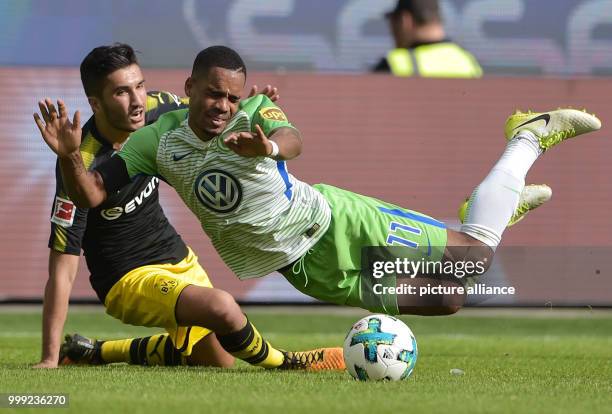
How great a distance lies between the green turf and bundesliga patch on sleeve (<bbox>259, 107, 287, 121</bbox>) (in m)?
1.36

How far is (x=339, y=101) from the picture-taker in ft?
44.5

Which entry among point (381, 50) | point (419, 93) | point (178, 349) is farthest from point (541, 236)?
point (178, 349)

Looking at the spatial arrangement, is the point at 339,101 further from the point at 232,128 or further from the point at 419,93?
the point at 232,128

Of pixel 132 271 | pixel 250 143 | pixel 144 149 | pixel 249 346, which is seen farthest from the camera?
pixel 132 271

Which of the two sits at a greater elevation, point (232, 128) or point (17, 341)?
point (232, 128)

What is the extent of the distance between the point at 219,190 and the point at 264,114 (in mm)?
467

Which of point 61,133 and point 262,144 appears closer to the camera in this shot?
point 262,144

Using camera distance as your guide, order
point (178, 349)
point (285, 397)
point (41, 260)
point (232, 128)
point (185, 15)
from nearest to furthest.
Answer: point (285, 397)
point (232, 128)
point (178, 349)
point (41, 260)
point (185, 15)

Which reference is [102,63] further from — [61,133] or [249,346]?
[249,346]

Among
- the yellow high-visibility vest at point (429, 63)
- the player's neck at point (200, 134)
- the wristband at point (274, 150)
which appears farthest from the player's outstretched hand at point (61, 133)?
the yellow high-visibility vest at point (429, 63)

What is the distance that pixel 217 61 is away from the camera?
594cm

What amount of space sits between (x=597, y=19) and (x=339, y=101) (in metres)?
5.97

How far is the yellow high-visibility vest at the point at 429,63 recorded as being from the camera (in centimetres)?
1389

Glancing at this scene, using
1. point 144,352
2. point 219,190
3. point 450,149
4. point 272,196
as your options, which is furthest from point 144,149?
point 450,149
